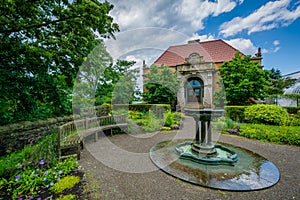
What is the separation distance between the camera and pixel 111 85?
27.5 feet

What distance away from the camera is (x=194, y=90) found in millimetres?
14047

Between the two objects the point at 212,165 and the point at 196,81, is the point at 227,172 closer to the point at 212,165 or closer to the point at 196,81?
the point at 212,165

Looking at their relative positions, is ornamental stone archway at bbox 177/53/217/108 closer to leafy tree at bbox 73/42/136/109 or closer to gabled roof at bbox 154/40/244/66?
gabled roof at bbox 154/40/244/66

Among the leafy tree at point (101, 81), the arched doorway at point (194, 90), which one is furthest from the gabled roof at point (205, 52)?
the leafy tree at point (101, 81)

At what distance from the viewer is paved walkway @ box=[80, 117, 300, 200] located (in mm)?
2086

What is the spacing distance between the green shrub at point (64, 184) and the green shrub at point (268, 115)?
26.5ft

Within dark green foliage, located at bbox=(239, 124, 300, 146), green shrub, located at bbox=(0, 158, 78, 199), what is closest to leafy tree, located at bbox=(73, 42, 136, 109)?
green shrub, located at bbox=(0, 158, 78, 199)

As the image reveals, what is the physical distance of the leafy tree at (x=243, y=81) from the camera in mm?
9820

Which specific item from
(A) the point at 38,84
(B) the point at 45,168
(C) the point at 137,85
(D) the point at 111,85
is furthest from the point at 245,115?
(A) the point at 38,84

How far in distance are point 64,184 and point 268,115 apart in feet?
27.7

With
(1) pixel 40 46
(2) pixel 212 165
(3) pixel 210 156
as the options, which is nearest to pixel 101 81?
(1) pixel 40 46

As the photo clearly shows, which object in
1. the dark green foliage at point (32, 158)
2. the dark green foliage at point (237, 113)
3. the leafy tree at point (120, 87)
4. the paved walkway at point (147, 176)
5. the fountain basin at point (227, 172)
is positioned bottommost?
the paved walkway at point (147, 176)

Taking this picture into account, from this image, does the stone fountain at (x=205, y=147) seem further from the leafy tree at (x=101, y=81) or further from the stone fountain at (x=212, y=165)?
the leafy tree at (x=101, y=81)

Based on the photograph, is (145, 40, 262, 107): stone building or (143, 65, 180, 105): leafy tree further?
(145, 40, 262, 107): stone building
